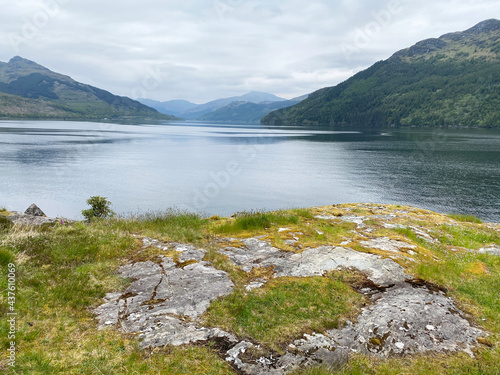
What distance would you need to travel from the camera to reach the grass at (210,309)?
5.79 meters

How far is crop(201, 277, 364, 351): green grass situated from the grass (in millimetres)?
26

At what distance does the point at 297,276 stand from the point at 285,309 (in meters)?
1.87

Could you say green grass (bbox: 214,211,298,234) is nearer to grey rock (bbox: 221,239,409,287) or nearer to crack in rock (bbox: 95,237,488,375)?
grey rock (bbox: 221,239,409,287)

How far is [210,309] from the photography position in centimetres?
759

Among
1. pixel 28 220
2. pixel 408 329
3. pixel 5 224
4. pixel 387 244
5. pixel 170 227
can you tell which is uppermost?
pixel 5 224

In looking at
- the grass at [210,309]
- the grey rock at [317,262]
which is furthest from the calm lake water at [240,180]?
the grey rock at [317,262]

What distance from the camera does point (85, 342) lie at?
244 inches

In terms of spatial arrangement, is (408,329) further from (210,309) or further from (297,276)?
(210,309)

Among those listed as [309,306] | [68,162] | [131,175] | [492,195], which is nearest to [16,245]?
[309,306]

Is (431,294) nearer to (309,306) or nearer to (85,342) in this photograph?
(309,306)

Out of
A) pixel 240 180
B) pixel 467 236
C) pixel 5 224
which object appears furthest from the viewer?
pixel 240 180

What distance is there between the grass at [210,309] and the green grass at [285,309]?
3 cm

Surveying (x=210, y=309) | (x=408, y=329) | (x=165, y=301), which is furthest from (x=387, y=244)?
(x=165, y=301)

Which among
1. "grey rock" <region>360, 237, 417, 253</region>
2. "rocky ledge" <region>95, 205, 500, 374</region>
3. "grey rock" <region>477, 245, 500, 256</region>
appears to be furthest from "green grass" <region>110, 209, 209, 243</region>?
"grey rock" <region>477, 245, 500, 256</region>
